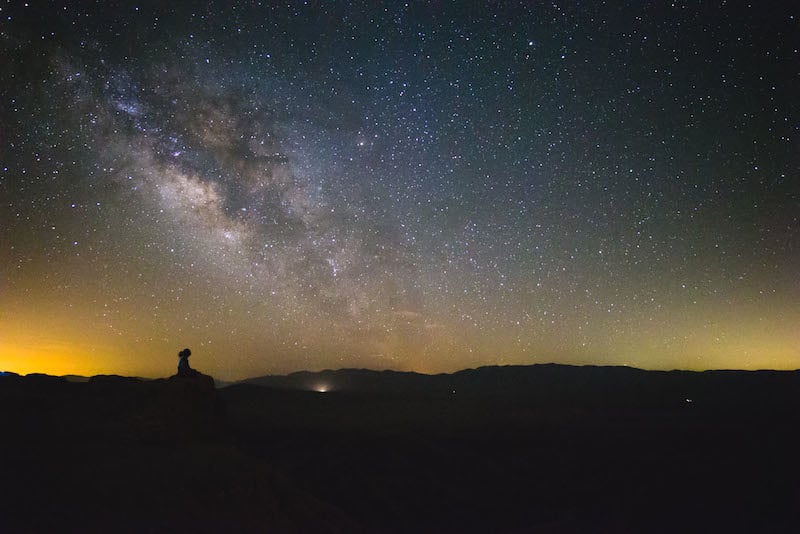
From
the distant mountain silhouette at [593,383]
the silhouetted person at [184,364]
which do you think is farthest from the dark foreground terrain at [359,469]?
the distant mountain silhouette at [593,383]

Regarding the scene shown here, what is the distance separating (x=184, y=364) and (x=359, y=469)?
24.6 ft

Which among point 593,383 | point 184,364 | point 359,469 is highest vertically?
point 184,364

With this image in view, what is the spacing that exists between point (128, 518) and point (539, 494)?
42.7 feet

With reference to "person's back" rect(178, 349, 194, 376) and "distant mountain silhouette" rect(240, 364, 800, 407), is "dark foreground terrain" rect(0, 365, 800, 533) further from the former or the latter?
"distant mountain silhouette" rect(240, 364, 800, 407)

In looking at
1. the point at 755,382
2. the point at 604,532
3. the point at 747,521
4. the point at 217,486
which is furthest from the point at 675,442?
the point at 755,382

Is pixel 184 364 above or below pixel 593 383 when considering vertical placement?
above

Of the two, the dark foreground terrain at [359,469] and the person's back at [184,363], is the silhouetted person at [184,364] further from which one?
the dark foreground terrain at [359,469]

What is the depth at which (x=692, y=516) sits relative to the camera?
13.8m

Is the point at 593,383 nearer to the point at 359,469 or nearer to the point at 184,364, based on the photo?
the point at 359,469

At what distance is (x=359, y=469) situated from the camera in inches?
679

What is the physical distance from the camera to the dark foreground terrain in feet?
27.9

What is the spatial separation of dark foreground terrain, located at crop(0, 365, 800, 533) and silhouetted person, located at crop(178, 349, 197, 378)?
69 centimetres

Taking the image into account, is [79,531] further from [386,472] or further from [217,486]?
[386,472]

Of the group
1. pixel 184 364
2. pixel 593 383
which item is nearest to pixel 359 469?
pixel 184 364
